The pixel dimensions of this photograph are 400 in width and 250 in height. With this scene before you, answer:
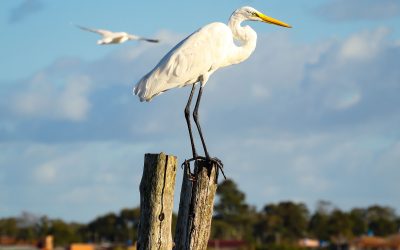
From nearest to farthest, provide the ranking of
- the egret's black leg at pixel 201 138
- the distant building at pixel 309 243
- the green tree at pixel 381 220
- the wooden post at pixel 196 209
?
the wooden post at pixel 196 209
the egret's black leg at pixel 201 138
the distant building at pixel 309 243
the green tree at pixel 381 220

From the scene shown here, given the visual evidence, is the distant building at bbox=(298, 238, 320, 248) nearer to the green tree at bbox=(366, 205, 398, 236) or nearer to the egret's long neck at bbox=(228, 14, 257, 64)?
the green tree at bbox=(366, 205, 398, 236)

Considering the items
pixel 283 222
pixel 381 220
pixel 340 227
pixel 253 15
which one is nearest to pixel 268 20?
pixel 253 15

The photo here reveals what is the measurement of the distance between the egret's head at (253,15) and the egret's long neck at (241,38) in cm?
6

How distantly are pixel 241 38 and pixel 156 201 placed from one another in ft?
11.3

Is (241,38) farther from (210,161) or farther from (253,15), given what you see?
(210,161)

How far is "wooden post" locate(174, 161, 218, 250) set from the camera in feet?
33.2

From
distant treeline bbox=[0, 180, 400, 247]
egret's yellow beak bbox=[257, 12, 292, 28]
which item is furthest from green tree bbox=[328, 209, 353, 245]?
egret's yellow beak bbox=[257, 12, 292, 28]

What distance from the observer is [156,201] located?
9805mm

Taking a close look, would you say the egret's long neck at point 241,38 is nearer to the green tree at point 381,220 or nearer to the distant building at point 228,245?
the distant building at point 228,245

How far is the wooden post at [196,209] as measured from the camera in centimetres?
1012

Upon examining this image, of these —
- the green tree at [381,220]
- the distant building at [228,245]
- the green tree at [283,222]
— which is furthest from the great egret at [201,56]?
the green tree at [381,220]

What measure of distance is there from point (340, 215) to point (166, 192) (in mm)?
75244

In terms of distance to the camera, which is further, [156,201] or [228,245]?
[228,245]

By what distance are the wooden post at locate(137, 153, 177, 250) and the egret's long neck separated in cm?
306
